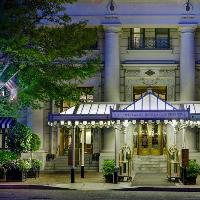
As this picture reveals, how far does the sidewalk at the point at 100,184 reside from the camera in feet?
90.4

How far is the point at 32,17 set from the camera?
3244 cm

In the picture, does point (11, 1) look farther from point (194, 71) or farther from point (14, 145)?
point (194, 71)

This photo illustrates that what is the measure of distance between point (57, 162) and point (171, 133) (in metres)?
7.23

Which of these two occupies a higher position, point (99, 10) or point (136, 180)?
point (99, 10)

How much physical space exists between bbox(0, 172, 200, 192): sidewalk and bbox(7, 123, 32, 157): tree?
2.55 metres

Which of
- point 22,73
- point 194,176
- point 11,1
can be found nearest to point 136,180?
point 194,176

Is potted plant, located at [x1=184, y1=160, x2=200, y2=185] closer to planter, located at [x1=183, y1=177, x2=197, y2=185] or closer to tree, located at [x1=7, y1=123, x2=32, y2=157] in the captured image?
planter, located at [x1=183, y1=177, x2=197, y2=185]

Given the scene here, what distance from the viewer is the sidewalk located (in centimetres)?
2755

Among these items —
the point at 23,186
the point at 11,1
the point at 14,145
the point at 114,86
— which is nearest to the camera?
the point at 23,186

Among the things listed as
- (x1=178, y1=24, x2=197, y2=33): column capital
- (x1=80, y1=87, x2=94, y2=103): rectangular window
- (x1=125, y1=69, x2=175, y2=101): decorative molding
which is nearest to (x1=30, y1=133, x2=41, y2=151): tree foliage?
(x1=80, y1=87, x2=94, y2=103): rectangular window

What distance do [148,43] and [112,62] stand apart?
2839 millimetres

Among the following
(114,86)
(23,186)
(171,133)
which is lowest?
(23,186)

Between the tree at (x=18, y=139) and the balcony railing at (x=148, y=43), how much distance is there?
907 cm

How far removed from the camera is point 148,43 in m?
39.7
